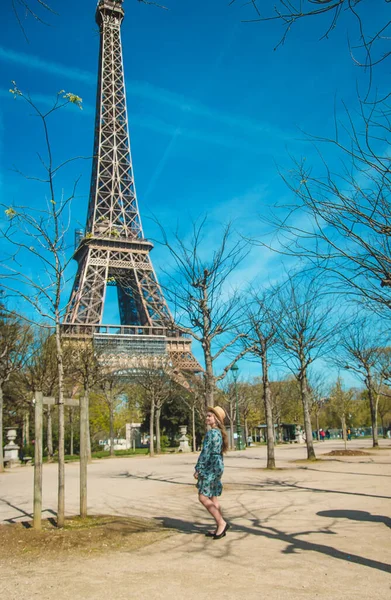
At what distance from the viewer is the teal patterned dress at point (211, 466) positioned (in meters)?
5.94

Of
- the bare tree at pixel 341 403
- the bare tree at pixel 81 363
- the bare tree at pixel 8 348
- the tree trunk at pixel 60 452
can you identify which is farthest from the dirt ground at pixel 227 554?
the bare tree at pixel 341 403

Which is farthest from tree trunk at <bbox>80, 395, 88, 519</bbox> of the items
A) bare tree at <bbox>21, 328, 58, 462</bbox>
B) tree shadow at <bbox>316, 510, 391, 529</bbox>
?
bare tree at <bbox>21, 328, 58, 462</bbox>

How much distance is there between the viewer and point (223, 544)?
5.51 m

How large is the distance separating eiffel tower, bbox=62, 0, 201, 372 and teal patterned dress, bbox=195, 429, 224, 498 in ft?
114

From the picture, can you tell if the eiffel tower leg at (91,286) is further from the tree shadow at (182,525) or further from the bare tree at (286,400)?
the tree shadow at (182,525)

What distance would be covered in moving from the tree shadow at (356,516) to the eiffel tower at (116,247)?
3391 cm

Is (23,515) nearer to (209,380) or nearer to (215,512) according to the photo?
(215,512)

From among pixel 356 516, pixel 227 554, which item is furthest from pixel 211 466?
pixel 356 516

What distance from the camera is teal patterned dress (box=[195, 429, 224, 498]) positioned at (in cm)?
594

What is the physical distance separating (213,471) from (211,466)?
0.06 meters

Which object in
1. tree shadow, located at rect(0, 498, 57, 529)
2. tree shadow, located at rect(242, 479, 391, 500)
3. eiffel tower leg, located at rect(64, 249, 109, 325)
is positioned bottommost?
tree shadow, located at rect(242, 479, 391, 500)

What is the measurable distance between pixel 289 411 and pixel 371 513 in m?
50.9

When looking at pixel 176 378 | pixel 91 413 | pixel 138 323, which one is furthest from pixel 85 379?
pixel 138 323

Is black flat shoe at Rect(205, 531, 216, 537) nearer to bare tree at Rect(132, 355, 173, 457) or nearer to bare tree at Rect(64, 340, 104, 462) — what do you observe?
bare tree at Rect(64, 340, 104, 462)
